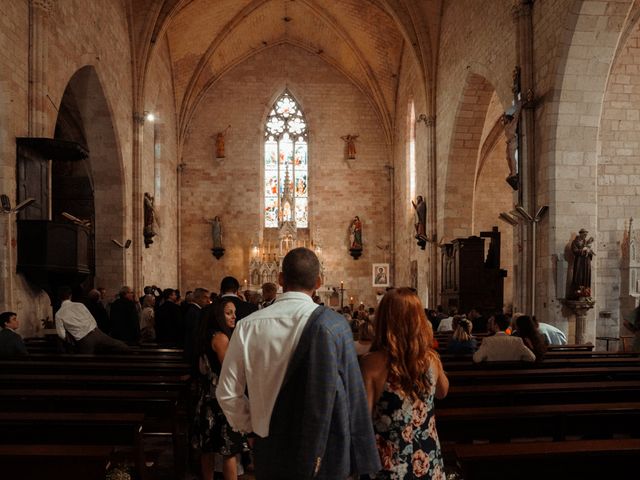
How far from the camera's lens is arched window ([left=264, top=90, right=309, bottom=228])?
27125 mm

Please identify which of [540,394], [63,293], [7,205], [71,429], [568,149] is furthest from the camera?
[568,149]

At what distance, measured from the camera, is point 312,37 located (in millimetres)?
26359

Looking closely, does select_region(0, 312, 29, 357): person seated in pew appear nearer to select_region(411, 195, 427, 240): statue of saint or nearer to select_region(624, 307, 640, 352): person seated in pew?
select_region(624, 307, 640, 352): person seated in pew

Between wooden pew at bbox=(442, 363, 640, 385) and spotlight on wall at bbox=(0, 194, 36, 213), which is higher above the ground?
spotlight on wall at bbox=(0, 194, 36, 213)

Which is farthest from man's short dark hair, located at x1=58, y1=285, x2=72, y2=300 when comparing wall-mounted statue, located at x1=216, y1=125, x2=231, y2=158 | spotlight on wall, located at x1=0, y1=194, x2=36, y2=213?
wall-mounted statue, located at x1=216, y1=125, x2=231, y2=158

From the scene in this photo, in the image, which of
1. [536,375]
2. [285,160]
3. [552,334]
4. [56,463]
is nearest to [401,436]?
[56,463]

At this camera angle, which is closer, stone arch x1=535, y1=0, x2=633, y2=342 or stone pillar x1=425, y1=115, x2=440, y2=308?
stone arch x1=535, y1=0, x2=633, y2=342

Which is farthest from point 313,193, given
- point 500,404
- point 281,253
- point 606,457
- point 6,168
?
point 606,457

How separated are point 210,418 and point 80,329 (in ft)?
13.8

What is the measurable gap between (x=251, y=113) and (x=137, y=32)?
8.47m

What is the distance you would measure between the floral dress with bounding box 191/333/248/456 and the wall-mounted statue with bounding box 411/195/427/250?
15.7 meters

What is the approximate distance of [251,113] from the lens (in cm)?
2691

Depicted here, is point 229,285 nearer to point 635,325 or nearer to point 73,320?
point 73,320

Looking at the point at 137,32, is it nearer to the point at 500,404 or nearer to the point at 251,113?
the point at 251,113
